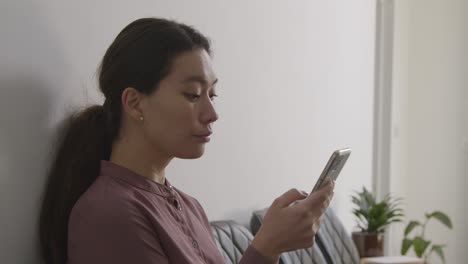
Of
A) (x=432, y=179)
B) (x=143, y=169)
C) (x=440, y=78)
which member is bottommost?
(x=432, y=179)

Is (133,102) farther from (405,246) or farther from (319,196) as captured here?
(405,246)

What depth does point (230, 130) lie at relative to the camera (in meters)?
2.26

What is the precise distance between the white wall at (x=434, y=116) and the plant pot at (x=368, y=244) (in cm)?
154

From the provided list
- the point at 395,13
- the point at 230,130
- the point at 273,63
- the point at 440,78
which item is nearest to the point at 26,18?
the point at 230,130

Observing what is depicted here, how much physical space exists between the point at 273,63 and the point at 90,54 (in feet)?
3.99

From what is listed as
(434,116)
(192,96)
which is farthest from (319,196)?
(434,116)

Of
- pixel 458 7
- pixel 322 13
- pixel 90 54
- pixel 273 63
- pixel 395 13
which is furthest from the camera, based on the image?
pixel 458 7

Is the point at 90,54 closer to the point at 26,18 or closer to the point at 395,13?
the point at 26,18

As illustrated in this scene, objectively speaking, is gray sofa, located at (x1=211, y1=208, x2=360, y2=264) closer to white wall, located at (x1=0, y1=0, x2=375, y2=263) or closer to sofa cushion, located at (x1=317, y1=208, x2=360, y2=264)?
sofa cushion, located at (x1=317, y1=208, x2=360, y2=264)

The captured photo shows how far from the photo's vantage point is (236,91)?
90.1 inches

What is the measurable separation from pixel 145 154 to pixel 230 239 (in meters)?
0.76

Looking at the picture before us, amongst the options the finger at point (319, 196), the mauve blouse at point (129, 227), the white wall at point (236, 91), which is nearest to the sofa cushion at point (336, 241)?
the white wall at point (236, 91)

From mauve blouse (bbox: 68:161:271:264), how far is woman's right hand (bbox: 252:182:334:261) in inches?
1.1

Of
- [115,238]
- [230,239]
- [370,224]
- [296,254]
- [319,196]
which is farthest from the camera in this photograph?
[370,224]
